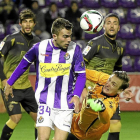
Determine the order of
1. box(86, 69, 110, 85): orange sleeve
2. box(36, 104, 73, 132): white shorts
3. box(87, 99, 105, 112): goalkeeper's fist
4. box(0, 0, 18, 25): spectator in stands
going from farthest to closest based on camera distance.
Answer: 1. box(0, 0, 18, 25): spectator in stands
2. box(86, 69, 110, 85): orange sleeve
3. box(36, 104, 73, 132): white shorts
4. box(87, 99, 105, 112): goalkeeper's fist

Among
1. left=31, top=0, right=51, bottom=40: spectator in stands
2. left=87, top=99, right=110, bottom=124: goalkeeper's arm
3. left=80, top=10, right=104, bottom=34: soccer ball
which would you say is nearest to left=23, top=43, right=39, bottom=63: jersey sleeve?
left=87, top=99, right=110, bottom=124: goalkeeper's arm

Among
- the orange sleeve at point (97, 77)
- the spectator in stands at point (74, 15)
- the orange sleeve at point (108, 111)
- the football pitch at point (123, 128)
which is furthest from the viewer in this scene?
the spectator in stands at point (74, 15)

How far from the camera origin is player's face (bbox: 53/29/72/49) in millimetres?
4926

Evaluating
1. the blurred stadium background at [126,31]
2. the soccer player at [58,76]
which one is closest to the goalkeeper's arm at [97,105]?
the soccer player at [58,76]

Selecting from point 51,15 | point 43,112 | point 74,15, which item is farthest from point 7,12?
point 43,112

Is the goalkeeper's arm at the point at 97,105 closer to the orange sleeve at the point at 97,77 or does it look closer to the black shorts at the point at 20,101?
the orange sleeve at the point at 97,77

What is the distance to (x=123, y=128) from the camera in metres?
8.73

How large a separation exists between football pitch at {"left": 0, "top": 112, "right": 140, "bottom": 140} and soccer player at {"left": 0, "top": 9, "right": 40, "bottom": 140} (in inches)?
49.1

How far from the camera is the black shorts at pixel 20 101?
6.30 meters

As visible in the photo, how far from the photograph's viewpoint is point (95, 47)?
20.8ft

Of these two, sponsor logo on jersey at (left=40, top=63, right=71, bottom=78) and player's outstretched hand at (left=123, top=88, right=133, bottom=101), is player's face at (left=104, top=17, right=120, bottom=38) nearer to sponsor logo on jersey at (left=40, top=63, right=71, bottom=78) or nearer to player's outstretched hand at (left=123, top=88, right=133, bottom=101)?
player's outstretched hand at (left=123, top=88, right=133, bottom=101)

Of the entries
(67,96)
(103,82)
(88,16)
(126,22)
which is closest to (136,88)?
(126,22)

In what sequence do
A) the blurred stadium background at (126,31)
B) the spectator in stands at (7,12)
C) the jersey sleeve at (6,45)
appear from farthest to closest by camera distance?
the spectator in stands at (7,12) → the blurred stadium background at (126,31) → the jersey sleeve at (6,45)

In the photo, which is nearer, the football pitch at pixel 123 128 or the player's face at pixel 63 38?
the player's face at pixel 63 38
